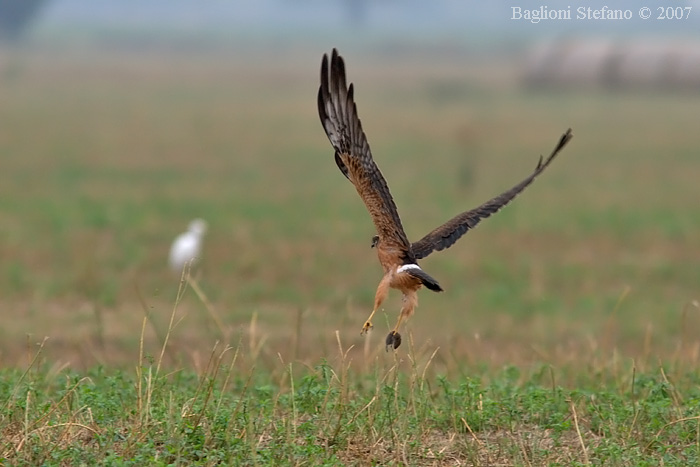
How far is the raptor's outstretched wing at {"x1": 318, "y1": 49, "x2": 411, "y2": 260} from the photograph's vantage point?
19.0ft

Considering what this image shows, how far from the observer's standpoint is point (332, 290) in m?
13.0

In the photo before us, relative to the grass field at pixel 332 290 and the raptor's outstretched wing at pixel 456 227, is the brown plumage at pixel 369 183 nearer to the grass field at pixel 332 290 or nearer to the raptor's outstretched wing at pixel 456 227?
the raptor's outstretched wing at pixel 456 227

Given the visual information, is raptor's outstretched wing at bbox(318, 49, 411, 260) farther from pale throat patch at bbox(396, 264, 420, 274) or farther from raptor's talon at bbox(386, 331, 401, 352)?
raptor's talon at bbox(386, 331, 401, 352)

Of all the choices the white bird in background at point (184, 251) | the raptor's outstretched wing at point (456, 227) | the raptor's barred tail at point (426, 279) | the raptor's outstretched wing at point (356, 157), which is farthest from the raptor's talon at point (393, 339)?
the white bird in background at point (184, 251)

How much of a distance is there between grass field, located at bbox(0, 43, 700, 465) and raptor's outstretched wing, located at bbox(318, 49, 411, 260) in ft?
1.75

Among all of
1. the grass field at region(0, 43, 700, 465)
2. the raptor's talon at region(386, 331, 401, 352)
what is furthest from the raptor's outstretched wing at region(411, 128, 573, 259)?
the raptor's talon at region(386, 331, 401, 352)

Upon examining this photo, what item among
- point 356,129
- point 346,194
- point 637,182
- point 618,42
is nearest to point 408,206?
point 346,194

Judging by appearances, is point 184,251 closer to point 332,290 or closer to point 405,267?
point 332,290

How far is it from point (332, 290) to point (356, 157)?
726 centimetres

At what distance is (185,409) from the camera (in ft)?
17.5

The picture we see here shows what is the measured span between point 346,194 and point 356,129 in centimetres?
1447

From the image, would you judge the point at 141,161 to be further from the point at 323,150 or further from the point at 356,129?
the point at 356,129

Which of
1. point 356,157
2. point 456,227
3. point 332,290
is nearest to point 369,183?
point 356,157

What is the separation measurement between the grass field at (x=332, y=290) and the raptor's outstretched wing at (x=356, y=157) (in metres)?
0.53
